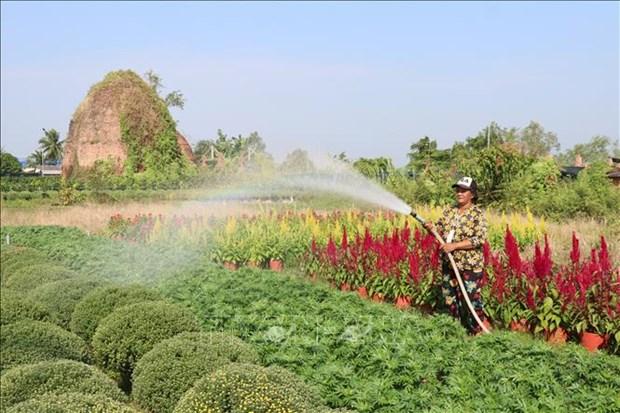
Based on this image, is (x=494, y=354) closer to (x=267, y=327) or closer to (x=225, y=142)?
(x=267, y=327)

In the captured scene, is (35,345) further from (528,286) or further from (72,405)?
(528,286)

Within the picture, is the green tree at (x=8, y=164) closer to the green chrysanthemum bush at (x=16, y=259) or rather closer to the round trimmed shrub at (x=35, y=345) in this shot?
the green chrysanthemum bush at (x=16, y=259)

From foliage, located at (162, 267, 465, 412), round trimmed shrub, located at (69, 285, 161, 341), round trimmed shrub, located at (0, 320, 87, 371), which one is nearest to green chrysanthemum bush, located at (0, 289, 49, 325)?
round trimmed shrub, located at (69, 285, 161, 341)

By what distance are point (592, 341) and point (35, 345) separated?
4590mm

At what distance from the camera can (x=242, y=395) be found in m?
3.71

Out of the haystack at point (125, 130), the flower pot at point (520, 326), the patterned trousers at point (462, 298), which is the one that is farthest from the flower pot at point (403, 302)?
the haystack at point (125, 130)

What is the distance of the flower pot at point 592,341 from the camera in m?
5.84

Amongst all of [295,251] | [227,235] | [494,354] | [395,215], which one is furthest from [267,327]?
[395,215]

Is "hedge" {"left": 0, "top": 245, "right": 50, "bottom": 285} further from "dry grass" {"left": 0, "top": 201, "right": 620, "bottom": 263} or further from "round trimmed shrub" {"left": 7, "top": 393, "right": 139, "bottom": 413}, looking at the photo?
"round trimmed shrub" {"left": 7, "top": 393, "right": 139, "bottom": 413}

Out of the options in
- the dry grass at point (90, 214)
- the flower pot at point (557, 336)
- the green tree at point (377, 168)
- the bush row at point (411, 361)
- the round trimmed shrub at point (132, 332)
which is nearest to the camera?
the bush row at point (411, 361)

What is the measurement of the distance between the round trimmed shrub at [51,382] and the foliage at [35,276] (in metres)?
4.28

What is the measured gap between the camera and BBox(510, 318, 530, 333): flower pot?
637 centimetres

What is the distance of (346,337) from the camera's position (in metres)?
5.25

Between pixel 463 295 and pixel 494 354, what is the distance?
166 centimetres
